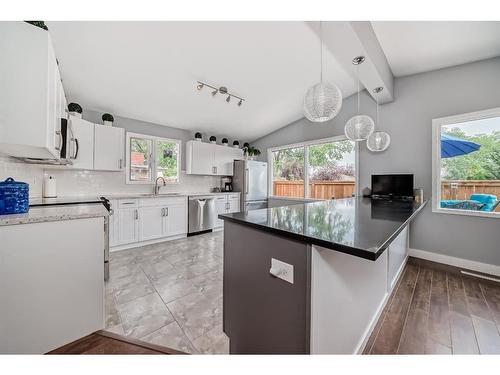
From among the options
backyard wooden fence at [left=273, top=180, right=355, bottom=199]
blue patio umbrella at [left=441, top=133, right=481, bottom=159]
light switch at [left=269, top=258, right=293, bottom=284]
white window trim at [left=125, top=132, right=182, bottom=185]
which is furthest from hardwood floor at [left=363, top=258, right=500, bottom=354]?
white window trim at [left=125, top=132, right=182, bottom=185]

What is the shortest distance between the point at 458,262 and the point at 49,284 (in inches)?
179

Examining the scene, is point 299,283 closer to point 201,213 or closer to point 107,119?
point 201,213

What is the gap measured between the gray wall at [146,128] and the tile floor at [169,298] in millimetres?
2294

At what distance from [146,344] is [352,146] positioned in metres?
4.19

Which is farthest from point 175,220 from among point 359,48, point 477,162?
point 477,162

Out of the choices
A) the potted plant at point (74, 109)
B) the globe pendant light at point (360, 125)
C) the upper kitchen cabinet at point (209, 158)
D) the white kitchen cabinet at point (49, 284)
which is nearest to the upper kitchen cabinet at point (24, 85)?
the white kitchen cabinet at point (49, 284)

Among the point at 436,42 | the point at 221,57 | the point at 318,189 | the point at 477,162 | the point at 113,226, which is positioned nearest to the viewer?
the point at 436,42

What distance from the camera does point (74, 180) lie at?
3.26 m

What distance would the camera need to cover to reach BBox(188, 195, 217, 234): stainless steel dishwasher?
4.09 metres

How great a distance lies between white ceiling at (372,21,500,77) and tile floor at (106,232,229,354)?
3.46 meters
